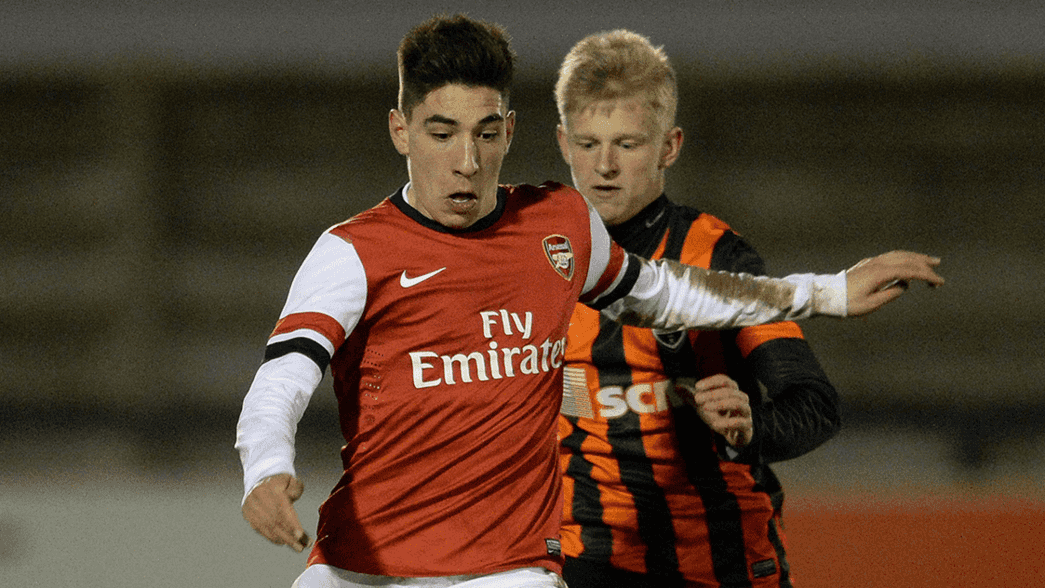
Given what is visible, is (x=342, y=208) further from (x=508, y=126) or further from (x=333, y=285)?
(x=333, y=285)

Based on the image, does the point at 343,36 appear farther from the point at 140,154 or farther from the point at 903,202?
the point at 903,202

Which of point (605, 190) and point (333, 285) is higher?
point (605, 190)

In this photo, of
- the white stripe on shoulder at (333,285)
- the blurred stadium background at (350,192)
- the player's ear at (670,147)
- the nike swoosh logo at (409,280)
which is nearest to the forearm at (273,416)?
the white stripe on shoulder at (333,285)

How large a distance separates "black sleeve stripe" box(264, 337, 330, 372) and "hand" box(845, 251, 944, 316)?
109 centimetres

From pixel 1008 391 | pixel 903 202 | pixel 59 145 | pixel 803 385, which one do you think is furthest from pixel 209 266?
pixel 803 385

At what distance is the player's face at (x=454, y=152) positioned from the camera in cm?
211

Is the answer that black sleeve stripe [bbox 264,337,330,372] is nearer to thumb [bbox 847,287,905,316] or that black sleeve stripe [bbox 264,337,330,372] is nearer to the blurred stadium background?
thumb [bbox 847,287,905,316]

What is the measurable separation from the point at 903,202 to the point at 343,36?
4102mm

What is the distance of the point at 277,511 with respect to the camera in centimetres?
162

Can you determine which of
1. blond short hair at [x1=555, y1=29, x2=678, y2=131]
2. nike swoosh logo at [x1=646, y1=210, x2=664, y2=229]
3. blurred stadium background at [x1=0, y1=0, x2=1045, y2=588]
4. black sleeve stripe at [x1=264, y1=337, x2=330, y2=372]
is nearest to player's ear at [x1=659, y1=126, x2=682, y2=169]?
blond short hair at [x1=555, y1=29, x2=678, y2=131]

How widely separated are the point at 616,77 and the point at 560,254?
27.7 inches

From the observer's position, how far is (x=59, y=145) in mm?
8461

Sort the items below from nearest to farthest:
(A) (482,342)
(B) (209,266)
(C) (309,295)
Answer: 1. (C) (309,295)
2. (A) (482,342)
3. (B) (209,266)

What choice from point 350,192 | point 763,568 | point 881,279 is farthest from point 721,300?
point 350,192
